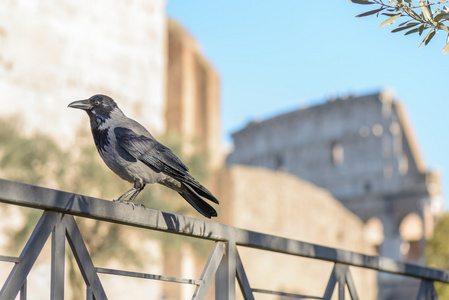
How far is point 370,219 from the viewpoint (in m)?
37.9

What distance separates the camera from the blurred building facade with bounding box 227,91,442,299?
120ft

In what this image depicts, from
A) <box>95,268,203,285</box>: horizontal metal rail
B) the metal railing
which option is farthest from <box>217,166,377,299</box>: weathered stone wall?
<box>95,268,203,285</box>: horizontal metal rail

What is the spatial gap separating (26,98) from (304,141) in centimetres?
2785

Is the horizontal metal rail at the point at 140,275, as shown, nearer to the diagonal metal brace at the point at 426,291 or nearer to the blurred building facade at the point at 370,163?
the diagonal metal brace at the point at 426,291

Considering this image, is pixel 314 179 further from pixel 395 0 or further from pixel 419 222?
pixel 395 0

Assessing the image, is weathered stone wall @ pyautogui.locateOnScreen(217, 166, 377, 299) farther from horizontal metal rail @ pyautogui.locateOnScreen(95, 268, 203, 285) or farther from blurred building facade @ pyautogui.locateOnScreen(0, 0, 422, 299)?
horizontal metal rail @ pyautogui.locateOnScreen(95, 268, 203, 285)

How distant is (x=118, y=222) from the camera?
8.61 feet

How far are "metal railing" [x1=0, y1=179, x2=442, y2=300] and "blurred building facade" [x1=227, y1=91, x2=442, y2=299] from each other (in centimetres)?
2994

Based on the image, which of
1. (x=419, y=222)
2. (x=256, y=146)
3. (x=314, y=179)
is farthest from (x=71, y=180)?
(x=256, y=146)

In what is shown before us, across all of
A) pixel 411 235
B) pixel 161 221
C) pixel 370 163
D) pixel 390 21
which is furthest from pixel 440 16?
pixel 370 163

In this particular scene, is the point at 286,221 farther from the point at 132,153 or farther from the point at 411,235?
the point at 132,153

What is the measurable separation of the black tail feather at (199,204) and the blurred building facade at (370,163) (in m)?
30.2

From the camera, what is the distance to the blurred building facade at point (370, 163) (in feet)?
120

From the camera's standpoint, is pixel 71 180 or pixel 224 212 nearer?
pixel 71 180
